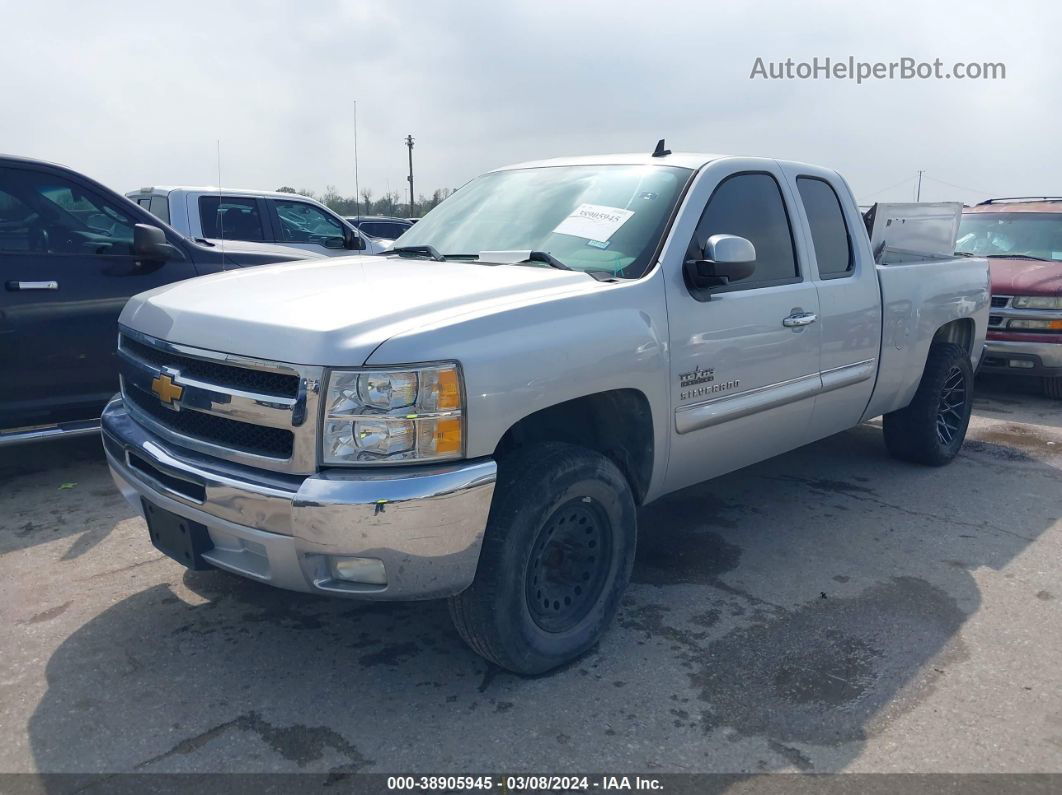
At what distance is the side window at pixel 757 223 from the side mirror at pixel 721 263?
7.8 inches

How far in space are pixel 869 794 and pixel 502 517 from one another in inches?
53.0

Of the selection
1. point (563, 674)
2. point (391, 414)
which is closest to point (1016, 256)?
point (563, 674)

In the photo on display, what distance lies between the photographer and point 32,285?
4.85 m

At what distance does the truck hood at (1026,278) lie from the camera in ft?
25.5

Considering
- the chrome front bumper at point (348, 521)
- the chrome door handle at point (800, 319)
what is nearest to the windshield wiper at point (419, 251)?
the chrome front bumper at point (348, 521)

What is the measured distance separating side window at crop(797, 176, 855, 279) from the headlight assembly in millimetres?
2525

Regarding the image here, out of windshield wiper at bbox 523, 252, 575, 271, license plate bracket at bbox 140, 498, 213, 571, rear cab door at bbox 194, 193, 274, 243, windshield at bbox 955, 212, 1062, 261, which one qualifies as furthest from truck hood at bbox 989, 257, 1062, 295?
license plate bracket at bbox 140, 498, 213, 571

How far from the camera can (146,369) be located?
320 cm

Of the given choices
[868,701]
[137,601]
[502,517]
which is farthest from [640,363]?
[137,601]

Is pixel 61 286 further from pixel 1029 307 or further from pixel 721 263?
pixel 1029 307

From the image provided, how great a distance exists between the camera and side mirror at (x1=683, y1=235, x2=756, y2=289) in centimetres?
341

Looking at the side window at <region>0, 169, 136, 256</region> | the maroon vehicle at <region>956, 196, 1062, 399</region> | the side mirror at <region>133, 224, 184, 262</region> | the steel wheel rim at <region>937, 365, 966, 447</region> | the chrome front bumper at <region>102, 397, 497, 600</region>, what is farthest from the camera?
the maroon vehicle at <region>956, 196, 1062, 399</region>

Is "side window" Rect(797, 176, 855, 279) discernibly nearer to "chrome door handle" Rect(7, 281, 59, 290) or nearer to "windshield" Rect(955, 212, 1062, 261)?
"chrome door handle" Rect(7, 281, 59, 290)

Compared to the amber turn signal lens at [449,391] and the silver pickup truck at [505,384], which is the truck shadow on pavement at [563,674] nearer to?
the silver pickup truck at [505,384]
